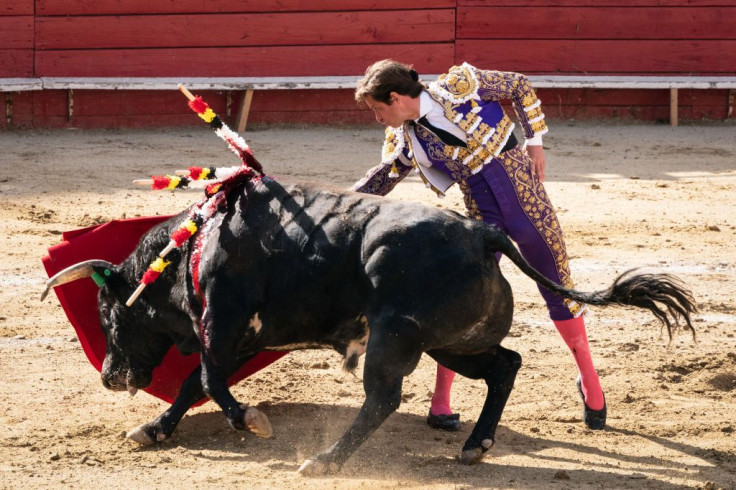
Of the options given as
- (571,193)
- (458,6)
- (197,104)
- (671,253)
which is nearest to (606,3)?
(458,6)

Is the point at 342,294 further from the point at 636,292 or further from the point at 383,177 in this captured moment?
the point at 636,292

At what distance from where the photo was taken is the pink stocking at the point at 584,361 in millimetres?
3826

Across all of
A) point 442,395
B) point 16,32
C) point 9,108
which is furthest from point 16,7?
point 442,395

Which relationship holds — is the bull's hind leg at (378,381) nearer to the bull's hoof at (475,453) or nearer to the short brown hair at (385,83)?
the bull's hoof at (475,453)

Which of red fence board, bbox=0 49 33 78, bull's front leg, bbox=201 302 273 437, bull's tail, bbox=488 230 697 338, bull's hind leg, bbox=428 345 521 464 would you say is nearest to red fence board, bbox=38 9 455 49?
red fence board, bbox=0 49 33 78

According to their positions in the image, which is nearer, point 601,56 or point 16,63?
point 16,63

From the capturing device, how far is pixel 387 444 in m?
3.69

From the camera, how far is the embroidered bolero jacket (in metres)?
3.69

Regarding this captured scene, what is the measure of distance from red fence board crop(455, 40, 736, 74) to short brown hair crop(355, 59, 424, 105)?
6.05 m

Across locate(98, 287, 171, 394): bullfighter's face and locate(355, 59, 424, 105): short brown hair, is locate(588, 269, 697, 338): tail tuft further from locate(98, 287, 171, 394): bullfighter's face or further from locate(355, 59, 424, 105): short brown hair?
locate(98, 287, 171, 394): bullfighter's face

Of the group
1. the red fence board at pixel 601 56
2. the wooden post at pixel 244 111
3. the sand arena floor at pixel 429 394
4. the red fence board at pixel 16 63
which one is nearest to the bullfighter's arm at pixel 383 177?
the sand arena floor at pixel 429 394

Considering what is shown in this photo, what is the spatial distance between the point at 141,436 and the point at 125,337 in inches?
14.8

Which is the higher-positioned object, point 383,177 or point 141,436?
point 383,177

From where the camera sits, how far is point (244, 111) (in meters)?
8.94
